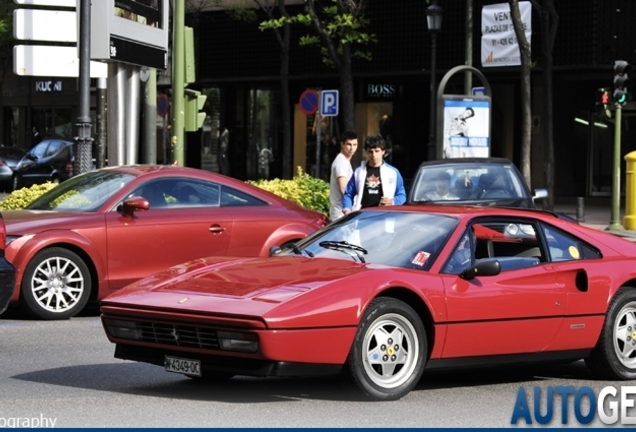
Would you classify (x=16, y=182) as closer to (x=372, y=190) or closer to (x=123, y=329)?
(x=372, y=190)

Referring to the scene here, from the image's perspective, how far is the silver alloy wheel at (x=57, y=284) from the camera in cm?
1251

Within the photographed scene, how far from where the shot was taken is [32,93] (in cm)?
6038

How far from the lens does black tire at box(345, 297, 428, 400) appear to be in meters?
7.87

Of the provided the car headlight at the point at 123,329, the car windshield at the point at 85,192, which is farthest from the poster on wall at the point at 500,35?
the car headlight at the point at 123,329

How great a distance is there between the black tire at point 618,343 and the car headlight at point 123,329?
316cm

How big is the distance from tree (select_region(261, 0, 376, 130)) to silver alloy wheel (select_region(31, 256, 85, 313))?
72.4 ft

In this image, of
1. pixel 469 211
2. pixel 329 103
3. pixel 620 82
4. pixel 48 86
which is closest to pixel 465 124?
pixel 620 82

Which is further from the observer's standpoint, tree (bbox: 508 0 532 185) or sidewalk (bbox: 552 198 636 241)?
sidewalk (bbox: 552 198 636 241)

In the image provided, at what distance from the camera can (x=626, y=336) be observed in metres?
9.30

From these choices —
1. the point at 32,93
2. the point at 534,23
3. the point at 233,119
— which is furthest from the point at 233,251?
the point at 32,93


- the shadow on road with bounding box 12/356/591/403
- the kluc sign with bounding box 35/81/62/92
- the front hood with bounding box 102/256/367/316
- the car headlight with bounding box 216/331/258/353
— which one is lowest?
the shadow on road with bounding box 12/356/591/403

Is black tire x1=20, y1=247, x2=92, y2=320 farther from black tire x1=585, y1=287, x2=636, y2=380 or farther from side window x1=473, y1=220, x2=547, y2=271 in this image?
black tire x1=585, y1=287, x2=636, y2=380

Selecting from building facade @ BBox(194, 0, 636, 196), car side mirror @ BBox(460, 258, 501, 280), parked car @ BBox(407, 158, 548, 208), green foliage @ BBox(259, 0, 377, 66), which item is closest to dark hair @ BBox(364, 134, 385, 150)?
parked car @ BBox(407, 158, 548, 208)

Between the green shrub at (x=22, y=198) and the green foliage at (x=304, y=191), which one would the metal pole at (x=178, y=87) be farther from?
the green shrub at (x=22, y=198)
